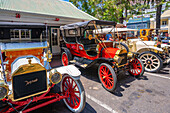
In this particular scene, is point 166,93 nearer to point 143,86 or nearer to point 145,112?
point 143,86

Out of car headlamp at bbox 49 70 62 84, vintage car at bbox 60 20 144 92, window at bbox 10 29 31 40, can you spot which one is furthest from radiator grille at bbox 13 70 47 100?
vintage car at bbox 60 20 144 92

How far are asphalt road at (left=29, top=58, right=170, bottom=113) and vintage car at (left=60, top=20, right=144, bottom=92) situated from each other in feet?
1.09

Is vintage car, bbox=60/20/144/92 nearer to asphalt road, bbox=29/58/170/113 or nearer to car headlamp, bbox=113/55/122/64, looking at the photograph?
car headlamp, bbox=113/55/122/64

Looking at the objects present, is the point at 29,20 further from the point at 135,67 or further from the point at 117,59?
the point at 135,67

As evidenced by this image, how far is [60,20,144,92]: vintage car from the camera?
353 centimetres

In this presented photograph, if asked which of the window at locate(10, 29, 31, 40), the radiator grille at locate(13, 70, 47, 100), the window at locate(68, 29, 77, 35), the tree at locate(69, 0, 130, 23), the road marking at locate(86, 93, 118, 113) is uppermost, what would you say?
the tree at locate(69, 0, 130, 23)

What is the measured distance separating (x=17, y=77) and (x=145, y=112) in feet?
8.83

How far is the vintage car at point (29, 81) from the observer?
1.88 metres

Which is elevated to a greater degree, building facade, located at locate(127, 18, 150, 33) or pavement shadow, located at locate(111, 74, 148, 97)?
building facade, located at locate(127, 18, 150, 33)

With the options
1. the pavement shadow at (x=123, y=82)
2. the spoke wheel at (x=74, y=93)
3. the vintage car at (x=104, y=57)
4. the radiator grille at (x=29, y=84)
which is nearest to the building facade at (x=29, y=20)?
the radiator grille at (x=29, y=84)

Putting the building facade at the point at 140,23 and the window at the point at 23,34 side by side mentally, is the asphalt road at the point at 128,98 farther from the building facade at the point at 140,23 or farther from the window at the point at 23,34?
the building facade at the point at 140,23

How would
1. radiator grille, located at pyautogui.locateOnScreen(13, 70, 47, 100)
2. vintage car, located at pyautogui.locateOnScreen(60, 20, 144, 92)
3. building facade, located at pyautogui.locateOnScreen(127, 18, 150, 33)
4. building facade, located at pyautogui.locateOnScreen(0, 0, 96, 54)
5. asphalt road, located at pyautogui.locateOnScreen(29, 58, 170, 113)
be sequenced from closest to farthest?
radiator grille, located at pyautogui.locateOnScreen(13, 70, 47, 100) < asphalt road, located at pyautogui.locateOnScreen(29, 58, 170, 113) < building facade, located at pyautogui.locateOnScreen(0, 0, 96, 54) < vintage car, located at pyautogui.locateOnScreen(60, 20, 144, 92) < building facade, located at pyautogui.locateOnScreen(127, 18, 150, 33)

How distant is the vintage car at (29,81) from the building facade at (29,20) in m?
0.28

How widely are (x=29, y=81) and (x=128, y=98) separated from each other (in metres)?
2.51
